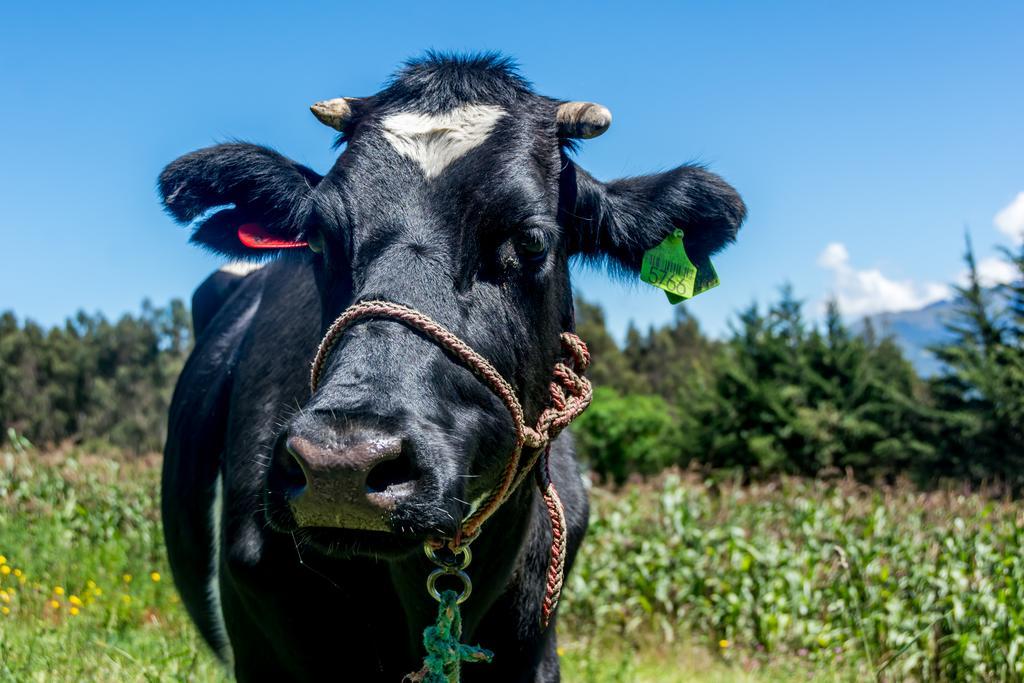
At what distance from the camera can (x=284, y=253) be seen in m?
3.40

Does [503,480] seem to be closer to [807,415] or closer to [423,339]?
[423,339]

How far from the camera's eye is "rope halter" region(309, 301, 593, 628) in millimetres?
2195

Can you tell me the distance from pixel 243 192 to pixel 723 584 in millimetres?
5839

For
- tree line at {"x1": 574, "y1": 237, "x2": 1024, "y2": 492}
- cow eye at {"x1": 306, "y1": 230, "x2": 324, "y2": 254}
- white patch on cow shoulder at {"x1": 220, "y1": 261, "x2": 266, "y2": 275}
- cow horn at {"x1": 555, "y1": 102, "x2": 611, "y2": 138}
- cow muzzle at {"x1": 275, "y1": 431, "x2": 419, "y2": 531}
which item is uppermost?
tree line at {"x1": 574, "y1": 237, "x2": 1024, "y2": 492}

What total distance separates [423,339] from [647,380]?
41439mm

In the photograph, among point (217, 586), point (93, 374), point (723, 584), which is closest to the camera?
point (217, 586)

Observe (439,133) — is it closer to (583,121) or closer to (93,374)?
(583,121)

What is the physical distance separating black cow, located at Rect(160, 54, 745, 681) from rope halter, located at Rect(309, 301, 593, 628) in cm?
4

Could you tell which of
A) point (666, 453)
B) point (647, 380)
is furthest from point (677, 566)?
point (647, 380)

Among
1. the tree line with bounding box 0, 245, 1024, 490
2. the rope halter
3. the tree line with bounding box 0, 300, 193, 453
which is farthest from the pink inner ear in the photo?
→ the tree line with bounding box 0, 300, 193, 453

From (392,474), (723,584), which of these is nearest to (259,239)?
(392,474)

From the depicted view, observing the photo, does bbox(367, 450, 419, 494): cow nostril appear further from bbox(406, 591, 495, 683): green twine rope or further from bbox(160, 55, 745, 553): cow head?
bbox(406, 591, 495, 683): green twine rope

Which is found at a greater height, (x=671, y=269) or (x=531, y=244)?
(x=671, y=269)

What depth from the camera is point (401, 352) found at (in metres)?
2.11
